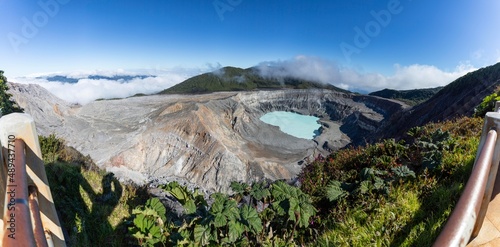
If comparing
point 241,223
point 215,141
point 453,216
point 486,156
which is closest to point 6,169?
point 241,223

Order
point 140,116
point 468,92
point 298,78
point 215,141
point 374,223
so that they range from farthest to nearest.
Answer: point 298,78, point 140,116, point 215,141, point 468,92, point 374,223

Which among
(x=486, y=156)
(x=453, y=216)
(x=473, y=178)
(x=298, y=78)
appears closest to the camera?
(x=453, y=216)

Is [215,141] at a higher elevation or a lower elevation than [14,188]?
lower

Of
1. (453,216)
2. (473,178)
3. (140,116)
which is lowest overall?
(140,116)

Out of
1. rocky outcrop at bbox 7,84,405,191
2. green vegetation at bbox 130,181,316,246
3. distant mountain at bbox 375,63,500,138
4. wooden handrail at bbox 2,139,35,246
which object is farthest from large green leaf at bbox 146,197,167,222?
distant mountain at bbox 375,63,500,138

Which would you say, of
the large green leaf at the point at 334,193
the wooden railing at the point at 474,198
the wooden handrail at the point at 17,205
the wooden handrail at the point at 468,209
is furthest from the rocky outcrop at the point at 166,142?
the wooden handrail at the point at 468,209

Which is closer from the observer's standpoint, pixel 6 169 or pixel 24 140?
pixel 6 169

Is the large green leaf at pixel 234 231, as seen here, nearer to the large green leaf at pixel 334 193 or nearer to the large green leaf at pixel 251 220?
the large green leaf at pixel 251 220

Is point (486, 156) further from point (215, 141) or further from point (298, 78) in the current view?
point (298, 78)
